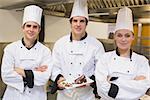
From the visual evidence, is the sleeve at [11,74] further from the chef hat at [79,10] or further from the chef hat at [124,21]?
the chef hat at [124,21]

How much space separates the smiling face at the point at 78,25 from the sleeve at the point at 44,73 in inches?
9.1

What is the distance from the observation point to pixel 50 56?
5.08 feet

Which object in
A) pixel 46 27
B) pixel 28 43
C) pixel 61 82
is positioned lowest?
pixel 61 82

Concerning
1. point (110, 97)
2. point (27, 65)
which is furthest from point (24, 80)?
point (110, 97)

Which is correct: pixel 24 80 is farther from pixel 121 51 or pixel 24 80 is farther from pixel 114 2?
pixel 114 2

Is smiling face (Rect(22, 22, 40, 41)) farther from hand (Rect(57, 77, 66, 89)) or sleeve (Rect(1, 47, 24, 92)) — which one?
hand (Rect(57, 77, 66, 89))

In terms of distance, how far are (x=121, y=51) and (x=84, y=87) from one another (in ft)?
1.07

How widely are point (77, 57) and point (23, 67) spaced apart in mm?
336

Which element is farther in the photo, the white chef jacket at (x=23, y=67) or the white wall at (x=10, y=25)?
the white wall at (x=10, y=25)

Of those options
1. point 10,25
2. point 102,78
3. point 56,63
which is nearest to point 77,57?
point 56,63

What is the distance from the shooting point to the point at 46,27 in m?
2.78

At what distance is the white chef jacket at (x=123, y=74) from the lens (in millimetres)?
1270

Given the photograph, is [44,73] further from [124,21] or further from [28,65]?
[124,21]

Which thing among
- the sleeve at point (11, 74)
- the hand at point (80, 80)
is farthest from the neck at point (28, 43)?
the hand at point (80, 80)
